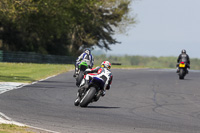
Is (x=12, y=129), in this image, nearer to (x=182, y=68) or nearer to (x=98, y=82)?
(x=98, y=82)

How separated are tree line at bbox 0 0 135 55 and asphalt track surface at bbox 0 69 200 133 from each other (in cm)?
2904

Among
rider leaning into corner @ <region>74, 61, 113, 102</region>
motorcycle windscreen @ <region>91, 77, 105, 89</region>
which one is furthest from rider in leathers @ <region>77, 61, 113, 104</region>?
motorcycle windscreen @ <region>91, 77, 105, 89</region>

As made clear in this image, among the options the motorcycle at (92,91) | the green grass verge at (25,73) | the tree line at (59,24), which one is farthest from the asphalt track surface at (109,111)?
the tree line at (59,24)

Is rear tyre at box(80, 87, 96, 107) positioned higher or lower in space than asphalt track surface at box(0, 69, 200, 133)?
higher

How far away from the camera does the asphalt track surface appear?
37.5ft

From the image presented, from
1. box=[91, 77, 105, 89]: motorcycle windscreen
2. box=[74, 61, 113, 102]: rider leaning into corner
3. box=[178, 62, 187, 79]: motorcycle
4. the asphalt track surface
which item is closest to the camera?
the asphalt track surface

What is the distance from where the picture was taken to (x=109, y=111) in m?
15.3

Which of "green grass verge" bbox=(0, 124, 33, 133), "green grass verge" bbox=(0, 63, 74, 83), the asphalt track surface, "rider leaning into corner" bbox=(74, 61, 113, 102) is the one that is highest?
"rider leaning into corner" bbox=(74, 61, 113, 102)

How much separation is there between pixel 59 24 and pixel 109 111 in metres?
46.0

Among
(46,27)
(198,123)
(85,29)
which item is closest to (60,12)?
(46,27)

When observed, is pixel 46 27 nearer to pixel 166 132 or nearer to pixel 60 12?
pixel 60 12

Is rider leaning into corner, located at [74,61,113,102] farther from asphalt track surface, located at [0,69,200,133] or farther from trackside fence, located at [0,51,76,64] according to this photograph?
trackside fence, located at [0,51,76,64]

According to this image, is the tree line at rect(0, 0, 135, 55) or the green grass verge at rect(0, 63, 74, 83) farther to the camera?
the tree line at rect(0, 0, 135, 55)

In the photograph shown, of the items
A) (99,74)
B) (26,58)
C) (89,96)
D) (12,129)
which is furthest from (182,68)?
(12,129)
